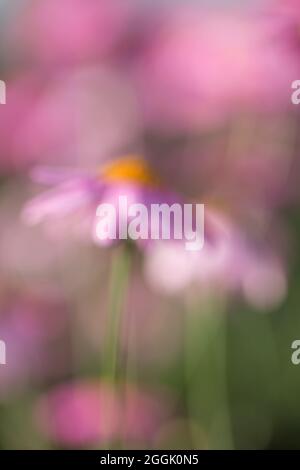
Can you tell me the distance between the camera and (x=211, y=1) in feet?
2.22

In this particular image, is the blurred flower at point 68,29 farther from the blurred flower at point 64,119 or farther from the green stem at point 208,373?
the green stem at point 208,373

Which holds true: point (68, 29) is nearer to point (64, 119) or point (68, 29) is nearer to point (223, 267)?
point (64, 119)

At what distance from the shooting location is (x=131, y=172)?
642 millimetres

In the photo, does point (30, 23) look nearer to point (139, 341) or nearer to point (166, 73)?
point (166, 73)

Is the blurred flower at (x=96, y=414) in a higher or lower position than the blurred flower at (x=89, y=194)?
lower

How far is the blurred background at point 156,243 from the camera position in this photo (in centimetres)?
67

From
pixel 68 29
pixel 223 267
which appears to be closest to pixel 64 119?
pixel 68 29

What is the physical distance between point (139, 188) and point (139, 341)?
0.13 m

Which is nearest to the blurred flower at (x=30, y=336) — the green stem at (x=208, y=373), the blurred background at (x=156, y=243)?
the blurred background at (x=156, y=243)

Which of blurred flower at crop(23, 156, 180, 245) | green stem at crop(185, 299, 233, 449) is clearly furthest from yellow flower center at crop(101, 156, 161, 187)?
green stem at crop(185, 299, 233, 449)

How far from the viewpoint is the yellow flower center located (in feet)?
2.09

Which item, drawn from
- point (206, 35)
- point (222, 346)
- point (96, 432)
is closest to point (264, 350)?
point (222, 346)

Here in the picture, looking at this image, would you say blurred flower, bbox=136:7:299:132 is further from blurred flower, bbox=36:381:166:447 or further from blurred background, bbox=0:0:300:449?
blurred flower, bbox=36:381:166:447

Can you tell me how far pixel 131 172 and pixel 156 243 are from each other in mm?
56
